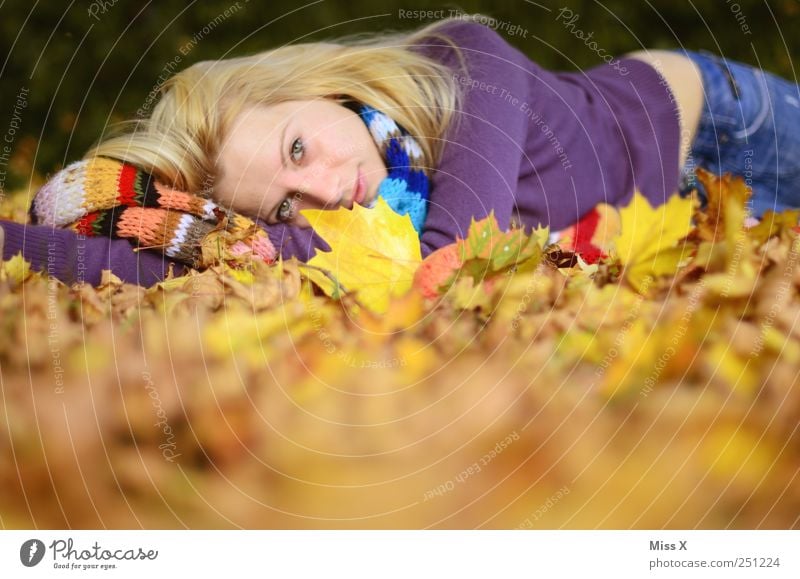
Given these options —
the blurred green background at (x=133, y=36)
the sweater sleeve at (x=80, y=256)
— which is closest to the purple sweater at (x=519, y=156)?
the sweater sleeve at (x=80, y=256)

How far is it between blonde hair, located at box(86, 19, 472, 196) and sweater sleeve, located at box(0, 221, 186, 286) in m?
0.14

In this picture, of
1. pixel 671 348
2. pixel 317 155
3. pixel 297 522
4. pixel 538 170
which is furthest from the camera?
pixel 538 170

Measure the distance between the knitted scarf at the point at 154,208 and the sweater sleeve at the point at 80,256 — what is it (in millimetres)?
23

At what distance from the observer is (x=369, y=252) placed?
92 cm

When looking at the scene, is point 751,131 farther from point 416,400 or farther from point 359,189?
point 416,400

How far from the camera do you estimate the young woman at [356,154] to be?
107 cm

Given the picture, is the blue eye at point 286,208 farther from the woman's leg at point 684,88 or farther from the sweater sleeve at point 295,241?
the woman's leg at point 684,88

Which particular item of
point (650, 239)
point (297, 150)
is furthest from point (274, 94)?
point (650, 239)

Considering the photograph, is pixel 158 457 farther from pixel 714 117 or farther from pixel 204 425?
pixel 714 117

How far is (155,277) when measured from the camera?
983mm
